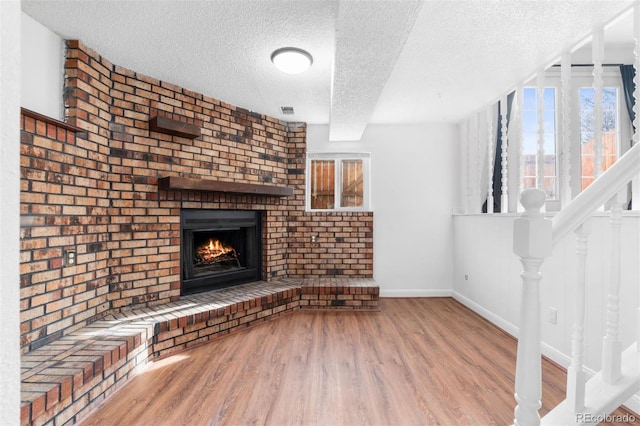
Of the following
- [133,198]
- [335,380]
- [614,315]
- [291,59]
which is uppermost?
[291,59]

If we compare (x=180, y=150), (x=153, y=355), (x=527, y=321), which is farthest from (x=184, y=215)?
(x=527, y=321)

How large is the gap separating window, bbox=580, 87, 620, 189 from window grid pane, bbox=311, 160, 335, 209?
275cm

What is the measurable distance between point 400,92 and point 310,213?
6.13ft

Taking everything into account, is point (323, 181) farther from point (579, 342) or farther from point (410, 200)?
point (579, 342)

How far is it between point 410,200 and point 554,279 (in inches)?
81.0

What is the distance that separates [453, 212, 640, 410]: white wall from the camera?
182cm

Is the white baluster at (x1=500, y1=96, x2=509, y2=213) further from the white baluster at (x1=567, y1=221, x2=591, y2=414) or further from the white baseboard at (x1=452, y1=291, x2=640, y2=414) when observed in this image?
the white baluster at (x1=567, y1=221, x2=591, y2=414)

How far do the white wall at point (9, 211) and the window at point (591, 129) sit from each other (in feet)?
13.4

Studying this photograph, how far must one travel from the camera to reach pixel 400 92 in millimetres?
3158

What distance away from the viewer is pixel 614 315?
1.14 metres

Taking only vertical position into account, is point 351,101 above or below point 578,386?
above

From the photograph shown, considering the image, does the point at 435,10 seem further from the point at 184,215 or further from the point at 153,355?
the point at 153,355

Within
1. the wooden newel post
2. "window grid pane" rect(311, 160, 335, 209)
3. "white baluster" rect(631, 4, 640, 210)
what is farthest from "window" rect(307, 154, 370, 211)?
the wooden newel post

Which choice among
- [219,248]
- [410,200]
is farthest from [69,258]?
[410,200]
